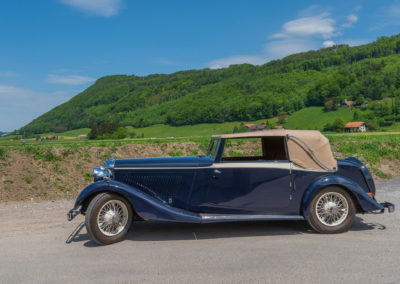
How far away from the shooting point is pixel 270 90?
147 m

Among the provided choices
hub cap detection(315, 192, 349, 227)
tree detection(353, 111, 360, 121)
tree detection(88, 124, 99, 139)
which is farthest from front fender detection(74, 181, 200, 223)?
tree detection(353, 111, 360, 121)

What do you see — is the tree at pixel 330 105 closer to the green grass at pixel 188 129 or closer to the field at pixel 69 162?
the green grass at pixel 188 129

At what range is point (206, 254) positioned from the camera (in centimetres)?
409

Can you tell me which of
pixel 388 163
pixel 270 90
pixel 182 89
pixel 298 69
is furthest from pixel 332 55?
pixel 388 163

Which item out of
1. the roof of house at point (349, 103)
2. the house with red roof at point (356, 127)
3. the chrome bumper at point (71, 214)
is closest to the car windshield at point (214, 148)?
the chrome bumper at point (71, 214)

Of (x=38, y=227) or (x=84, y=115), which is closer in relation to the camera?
(x=38, y=227)

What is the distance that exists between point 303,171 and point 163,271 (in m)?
2.79

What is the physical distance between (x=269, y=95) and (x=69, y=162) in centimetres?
12801

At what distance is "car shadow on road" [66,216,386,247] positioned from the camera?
16.3 ft

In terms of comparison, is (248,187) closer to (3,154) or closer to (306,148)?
(306,148)

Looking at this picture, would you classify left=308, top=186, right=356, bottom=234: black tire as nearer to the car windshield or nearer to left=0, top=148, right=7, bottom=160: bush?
the car windshield

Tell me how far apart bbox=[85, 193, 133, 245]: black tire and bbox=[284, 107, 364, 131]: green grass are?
102464mm

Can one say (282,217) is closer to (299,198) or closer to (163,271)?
(299,198)

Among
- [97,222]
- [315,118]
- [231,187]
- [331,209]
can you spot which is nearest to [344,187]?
[331,209]
